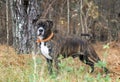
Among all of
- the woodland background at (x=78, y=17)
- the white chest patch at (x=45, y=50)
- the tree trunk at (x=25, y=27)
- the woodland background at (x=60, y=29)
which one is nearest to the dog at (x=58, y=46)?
the white chest patch at (x=45, y=50)

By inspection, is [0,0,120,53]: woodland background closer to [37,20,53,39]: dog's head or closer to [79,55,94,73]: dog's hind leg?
[79,55,94,73]: dog's hind leg

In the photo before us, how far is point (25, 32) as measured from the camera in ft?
36.6

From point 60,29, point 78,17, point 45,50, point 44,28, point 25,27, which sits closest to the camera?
point 45,50

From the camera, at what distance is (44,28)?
842 cm

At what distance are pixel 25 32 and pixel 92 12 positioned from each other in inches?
237

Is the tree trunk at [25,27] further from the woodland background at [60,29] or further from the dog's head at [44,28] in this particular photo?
the dog's head at [44,28]

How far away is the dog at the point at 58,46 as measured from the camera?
834 cm

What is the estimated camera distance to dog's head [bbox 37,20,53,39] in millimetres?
8359

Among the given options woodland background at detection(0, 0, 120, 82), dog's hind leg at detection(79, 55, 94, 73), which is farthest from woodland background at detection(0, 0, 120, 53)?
dog's hind leg at detection(79, 55, 94, 73)

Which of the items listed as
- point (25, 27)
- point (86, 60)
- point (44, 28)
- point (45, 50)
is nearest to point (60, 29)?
point (25, 27)

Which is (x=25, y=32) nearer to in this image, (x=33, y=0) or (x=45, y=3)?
(x=33, y=0)

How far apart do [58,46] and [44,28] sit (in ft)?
1.76

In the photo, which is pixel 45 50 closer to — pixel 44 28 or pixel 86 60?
pixel 44 28

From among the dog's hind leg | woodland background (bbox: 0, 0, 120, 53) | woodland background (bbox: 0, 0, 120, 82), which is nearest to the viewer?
woodland background (bbox: 0, 0, 120, 82)
